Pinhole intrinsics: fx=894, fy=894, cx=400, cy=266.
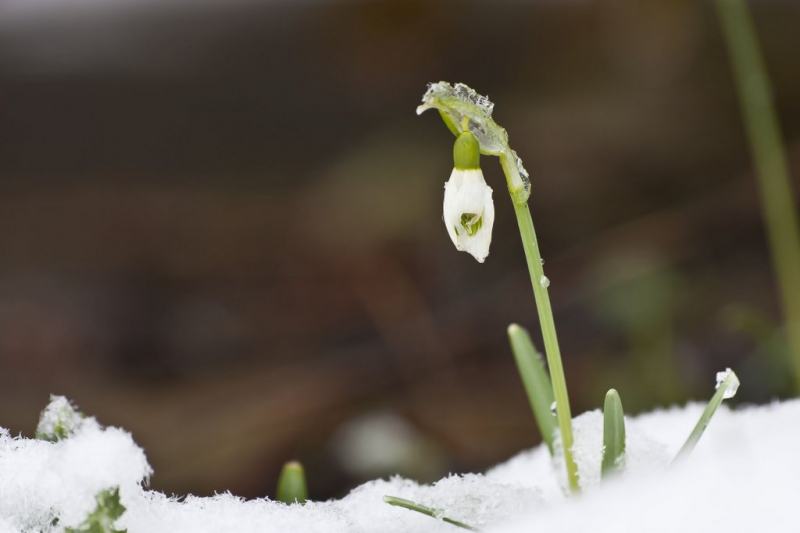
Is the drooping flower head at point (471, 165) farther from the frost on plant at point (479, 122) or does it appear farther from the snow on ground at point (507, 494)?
the snow on ground at point (507, 494)

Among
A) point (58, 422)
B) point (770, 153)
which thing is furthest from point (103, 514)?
point (770, 153)

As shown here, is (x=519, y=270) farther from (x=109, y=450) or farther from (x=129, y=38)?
(x=109, y=450)

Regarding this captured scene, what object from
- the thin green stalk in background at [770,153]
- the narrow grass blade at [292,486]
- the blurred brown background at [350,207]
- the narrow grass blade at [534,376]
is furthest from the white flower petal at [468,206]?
the blurred brown background at [350,207]

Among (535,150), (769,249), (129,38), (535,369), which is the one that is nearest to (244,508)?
(535,369)

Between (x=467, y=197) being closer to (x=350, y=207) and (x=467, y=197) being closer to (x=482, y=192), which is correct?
(x=482, y=192)

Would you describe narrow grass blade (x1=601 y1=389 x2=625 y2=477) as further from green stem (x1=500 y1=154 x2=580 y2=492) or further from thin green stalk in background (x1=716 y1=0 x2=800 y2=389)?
thin green stalk in background (x1=716 y1=0 x2=800 y2=389)

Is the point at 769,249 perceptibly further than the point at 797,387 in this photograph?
Yes
